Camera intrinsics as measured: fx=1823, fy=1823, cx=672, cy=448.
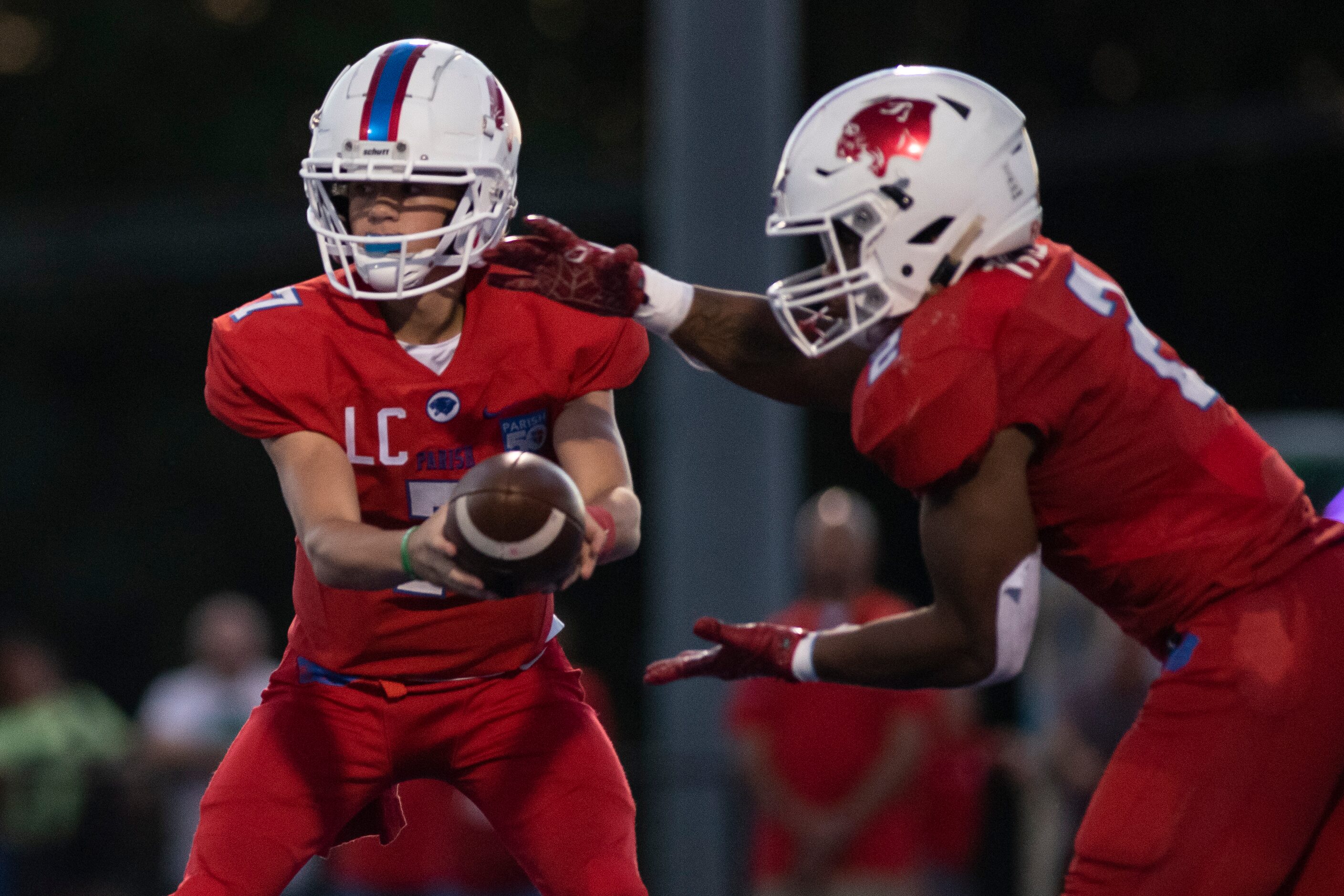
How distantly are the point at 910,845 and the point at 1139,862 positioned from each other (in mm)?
3025

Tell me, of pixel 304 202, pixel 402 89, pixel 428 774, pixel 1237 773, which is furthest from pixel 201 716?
pixel 304 202

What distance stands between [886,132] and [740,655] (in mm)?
997

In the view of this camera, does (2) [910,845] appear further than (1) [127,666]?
No

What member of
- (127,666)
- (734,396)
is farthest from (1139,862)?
(127,666)

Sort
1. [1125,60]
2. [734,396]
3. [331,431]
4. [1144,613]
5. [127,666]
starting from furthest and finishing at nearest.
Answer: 1. [127,666]
2. [1125,60]
3. [734,396]
4. [331,431]
5. [1144,613]

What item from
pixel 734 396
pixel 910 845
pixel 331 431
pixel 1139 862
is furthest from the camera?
pixel 734 396

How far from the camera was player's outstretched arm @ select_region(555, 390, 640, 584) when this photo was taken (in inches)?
128

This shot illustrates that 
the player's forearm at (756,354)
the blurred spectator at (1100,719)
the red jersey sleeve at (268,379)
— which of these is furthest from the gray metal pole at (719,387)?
the red jersey sleeve at (268,379)

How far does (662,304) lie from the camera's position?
11.9ft

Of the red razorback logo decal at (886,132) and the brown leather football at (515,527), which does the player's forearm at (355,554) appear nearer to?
the brown leather football at (515,527)

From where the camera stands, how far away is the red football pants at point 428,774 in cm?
331

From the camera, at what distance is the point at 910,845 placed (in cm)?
589

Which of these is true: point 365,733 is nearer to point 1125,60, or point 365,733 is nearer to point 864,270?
point 864,270

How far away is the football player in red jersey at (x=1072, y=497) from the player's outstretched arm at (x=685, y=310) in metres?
0.36
